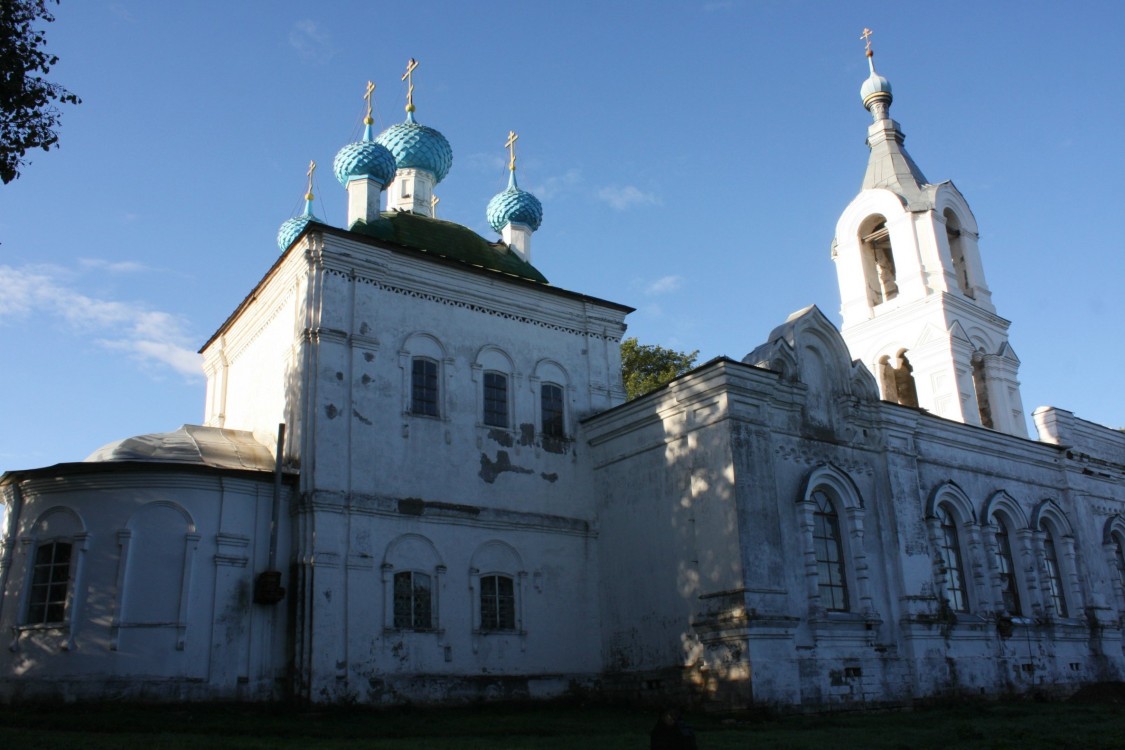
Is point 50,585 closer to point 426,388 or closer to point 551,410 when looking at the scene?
point 426,388

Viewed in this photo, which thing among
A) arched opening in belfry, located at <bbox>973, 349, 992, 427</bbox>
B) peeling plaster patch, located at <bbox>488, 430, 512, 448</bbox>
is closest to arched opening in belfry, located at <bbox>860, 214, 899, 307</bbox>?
arched opening in belfry, located at <bbox>973, 349, 992, 427</bbox>

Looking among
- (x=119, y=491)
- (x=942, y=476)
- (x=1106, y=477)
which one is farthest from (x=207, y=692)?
(x=1106, y=477)

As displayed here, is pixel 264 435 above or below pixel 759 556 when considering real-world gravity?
above

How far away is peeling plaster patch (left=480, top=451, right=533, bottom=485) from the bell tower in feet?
36.4

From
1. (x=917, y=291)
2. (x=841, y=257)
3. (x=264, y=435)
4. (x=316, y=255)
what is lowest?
(x=264, y=435)

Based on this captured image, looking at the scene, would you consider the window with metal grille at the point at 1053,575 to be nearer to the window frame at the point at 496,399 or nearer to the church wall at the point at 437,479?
the church wall at the point at 437,479

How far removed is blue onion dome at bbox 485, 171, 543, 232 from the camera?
21188mm

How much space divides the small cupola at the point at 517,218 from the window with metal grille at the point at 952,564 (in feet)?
32.4

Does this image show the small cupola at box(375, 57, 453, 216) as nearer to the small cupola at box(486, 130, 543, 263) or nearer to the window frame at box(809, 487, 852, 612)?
the small cupola at box(486, 130, 543, 263)

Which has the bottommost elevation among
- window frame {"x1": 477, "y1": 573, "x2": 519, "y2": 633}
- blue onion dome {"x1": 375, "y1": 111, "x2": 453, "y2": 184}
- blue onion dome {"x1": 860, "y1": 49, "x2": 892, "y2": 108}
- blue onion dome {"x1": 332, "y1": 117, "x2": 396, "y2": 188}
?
window frame {"x1": 477, "y1": 573, "x2": 519, "y2": 633}

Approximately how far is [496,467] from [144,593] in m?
5.87

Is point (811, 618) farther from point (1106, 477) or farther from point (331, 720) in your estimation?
point (1106, 477)

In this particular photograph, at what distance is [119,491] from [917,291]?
1822 cm

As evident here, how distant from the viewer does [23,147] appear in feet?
31.1
